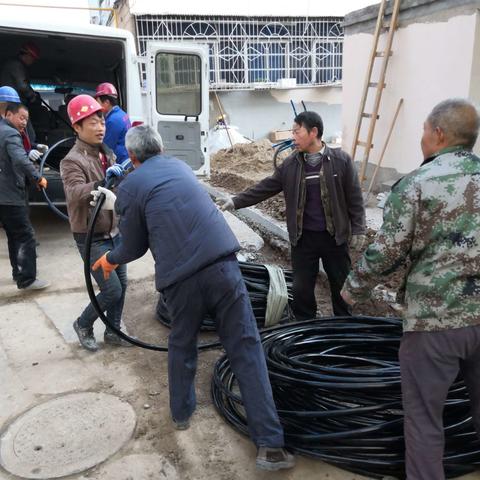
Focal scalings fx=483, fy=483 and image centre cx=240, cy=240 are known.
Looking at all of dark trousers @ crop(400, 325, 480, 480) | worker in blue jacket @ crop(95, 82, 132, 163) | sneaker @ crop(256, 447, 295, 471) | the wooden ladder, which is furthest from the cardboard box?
dark trousers @ crop(400, 325, 480, 480)

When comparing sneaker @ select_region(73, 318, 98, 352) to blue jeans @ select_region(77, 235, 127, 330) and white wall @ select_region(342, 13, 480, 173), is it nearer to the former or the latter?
blue jeans @ select_region(77, 235, 127, 330)

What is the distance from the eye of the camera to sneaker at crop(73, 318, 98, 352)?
359 cm

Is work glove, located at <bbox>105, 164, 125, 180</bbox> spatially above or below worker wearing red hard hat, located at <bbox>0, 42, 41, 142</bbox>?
below

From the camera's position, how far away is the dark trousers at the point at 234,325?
240 centimetres

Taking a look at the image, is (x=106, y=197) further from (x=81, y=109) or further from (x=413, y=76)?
(x=413, y=76)

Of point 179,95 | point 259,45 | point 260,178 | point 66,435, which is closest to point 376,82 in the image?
point 179,95

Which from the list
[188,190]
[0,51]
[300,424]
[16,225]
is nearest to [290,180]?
[188,190]

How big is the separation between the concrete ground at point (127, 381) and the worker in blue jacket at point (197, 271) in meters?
0.26

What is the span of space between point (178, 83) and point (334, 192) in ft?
13.4

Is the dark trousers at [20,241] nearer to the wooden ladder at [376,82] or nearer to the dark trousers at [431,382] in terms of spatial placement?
the dark trousers at [431,382]

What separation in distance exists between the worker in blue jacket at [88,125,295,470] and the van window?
14.2ft

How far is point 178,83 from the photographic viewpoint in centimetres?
666

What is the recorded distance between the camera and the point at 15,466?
2488 mm

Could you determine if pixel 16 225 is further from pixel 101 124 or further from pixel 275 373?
pixel 275 373
